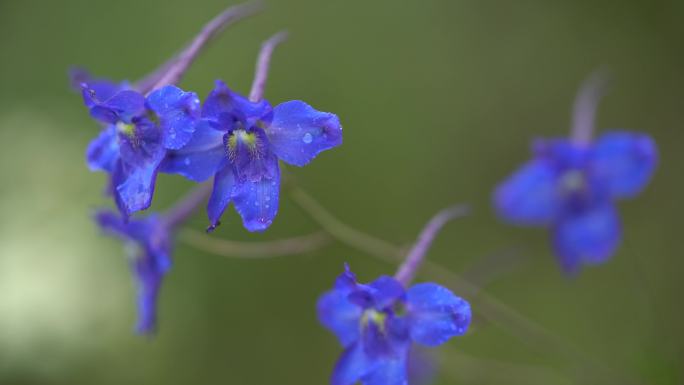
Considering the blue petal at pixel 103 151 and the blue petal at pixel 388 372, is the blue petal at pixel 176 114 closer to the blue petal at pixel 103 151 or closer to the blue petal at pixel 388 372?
the blue petal at pixel 103 151

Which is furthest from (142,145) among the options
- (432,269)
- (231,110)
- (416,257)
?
(432,269)

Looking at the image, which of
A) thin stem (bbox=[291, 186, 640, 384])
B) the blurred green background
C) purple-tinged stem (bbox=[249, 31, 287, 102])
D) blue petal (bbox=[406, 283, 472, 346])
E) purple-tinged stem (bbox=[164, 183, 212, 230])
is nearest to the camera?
purple-tinged stem (bbox=[249, 31, 287, 102])

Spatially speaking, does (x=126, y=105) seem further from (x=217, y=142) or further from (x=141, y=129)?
(x=217, y=142)

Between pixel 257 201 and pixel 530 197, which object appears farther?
pixel 530 197

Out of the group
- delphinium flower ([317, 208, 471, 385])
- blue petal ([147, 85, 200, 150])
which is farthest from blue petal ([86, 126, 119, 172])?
delphinium flower ([317, 208, 471, 385])

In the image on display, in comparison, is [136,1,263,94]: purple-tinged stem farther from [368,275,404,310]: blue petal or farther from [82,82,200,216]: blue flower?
[368,275,404,310]: blue petal

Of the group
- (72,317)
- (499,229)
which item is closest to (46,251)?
(72,317)
